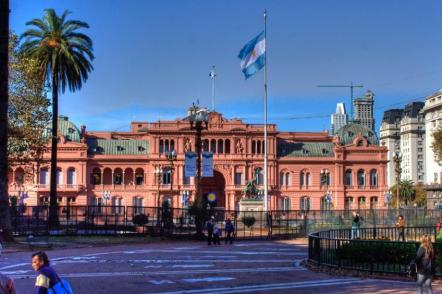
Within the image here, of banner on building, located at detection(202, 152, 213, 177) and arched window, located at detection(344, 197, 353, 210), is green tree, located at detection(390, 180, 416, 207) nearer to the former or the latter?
arched window, located at detection(344, 197, 353, 210)

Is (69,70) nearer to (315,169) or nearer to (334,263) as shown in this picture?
(334,263)

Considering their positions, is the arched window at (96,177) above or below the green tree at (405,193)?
above

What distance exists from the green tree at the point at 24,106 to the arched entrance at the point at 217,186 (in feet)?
185

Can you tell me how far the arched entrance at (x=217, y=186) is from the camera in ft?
306

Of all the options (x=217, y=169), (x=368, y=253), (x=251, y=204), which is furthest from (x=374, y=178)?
(x=368, y=253)

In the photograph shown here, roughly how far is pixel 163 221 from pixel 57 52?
16.0m

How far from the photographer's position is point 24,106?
3656 centimetres

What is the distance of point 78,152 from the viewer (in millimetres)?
90375

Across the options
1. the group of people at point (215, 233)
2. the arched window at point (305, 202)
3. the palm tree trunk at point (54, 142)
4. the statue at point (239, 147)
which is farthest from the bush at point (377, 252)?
the arched window at point (305, 202)

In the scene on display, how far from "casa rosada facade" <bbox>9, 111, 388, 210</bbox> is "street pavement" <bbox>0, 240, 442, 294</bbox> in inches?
2486

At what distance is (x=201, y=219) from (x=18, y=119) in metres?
12.9

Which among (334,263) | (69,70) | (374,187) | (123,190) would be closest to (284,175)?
(374,187)

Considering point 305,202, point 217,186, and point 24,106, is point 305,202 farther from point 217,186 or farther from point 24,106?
point 24,106

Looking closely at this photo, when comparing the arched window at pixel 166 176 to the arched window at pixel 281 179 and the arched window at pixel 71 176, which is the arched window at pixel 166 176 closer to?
the arched window at pixel 71 176
